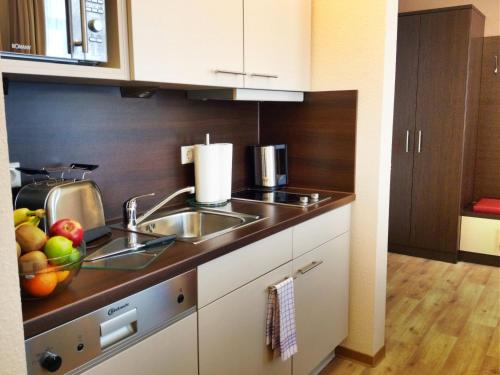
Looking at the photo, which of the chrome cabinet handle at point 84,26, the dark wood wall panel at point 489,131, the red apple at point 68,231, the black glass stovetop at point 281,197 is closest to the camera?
the red apple at point 68,231

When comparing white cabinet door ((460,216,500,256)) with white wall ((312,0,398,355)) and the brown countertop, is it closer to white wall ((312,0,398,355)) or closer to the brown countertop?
white wall ((312,0,398,355))

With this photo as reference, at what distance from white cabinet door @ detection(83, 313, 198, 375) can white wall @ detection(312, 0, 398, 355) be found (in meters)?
1.25

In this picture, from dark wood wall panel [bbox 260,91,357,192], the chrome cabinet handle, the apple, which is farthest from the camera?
dark wood wall panel [bbox 260,91,357,192]

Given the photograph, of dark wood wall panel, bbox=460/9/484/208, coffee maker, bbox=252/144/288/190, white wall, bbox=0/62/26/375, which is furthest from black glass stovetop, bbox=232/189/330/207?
dark wood wall panel, bbox=460/9/484/208

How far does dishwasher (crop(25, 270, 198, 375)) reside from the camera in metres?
1.03

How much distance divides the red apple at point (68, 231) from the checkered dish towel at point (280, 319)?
2.80 feet

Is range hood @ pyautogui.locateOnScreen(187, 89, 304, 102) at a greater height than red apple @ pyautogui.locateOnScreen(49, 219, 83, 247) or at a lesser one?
greater

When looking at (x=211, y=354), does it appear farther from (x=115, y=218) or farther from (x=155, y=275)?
(x=115, y=218)

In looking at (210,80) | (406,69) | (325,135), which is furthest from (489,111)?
(210,80)

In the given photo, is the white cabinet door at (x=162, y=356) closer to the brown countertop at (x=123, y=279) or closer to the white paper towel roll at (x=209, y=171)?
the brown countertop at (x=123, y=279)

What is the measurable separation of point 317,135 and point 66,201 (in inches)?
56.8

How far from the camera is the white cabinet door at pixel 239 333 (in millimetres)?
1502

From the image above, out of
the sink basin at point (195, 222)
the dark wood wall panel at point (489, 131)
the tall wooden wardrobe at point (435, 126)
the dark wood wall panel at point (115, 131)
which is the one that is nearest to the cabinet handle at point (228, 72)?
the dark wood wall panel at point (115, 131)

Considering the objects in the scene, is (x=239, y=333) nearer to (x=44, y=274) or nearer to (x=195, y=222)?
(x=195, y=222)
